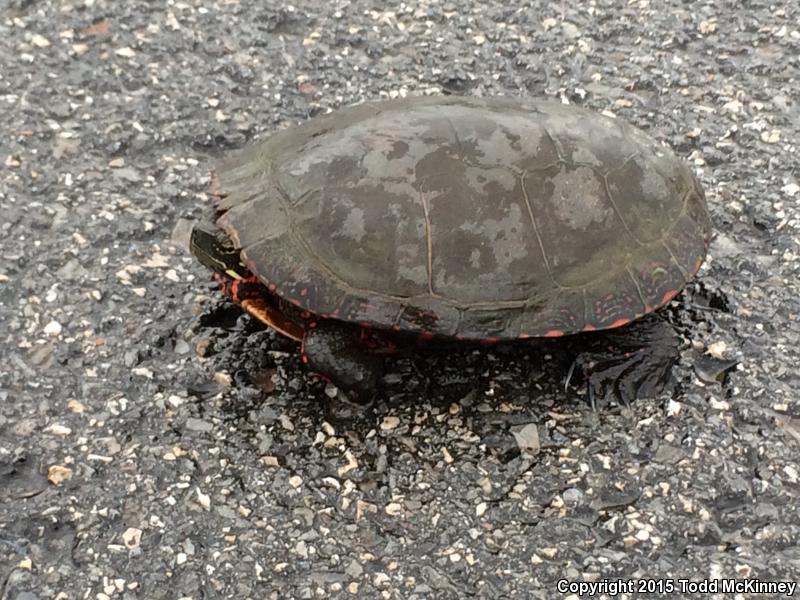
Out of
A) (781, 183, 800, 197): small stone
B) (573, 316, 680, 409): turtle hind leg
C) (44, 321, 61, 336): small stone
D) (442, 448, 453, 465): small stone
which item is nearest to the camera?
(442, 448, 453, 465): small stone

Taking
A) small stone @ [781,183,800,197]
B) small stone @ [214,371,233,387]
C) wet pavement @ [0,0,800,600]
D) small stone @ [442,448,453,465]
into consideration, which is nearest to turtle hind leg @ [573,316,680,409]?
wet pavement @ [0,0,800,600]

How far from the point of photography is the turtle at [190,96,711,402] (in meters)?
3.02

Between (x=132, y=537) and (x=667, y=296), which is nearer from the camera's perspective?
(x=132, y=537)

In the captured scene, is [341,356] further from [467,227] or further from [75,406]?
[75,406]

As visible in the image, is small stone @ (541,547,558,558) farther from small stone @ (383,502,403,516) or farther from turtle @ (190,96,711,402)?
turtle @ (190,96,711,402)

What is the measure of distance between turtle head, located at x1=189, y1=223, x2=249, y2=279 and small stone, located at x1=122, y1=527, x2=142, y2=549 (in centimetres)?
99

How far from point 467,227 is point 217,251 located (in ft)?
3.20

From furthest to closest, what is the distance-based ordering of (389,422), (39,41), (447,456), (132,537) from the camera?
(39,41) → (389,422) → (447,456) → (132,537)

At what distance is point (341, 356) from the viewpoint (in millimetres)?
3174

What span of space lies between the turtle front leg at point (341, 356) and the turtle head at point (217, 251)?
37 cm

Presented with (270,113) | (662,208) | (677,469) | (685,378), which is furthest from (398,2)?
(677,469)

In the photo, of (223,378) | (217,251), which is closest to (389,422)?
(223,378)

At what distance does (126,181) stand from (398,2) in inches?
79.7

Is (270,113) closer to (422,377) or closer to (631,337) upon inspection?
(422,377)
